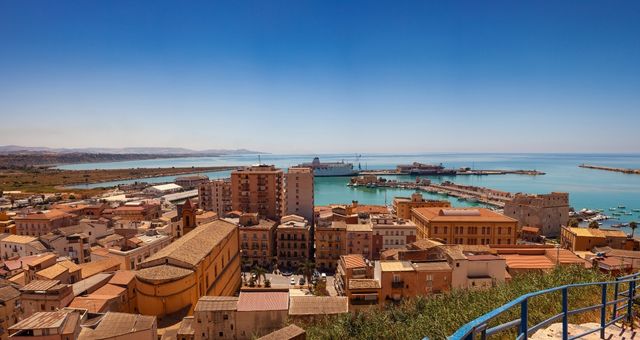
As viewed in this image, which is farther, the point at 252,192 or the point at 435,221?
→ the point at 252,192

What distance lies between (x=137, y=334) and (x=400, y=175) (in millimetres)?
103980

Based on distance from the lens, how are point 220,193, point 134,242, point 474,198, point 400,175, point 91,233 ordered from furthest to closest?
point 400,175
point 474,198
point 220,193
point 91,233
point 134,242

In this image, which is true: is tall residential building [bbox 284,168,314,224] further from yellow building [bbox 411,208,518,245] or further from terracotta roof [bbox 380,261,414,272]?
terracotta roof [bbox 380,261,414,272]

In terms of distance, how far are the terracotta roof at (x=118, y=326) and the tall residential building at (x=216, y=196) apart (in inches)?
1281

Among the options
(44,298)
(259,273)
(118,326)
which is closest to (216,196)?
(259,273)

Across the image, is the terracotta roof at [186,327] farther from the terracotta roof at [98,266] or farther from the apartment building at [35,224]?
the apartment building at [35,224]

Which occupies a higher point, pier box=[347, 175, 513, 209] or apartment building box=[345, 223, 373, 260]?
apartment building box=[345, 223, 373, 260]

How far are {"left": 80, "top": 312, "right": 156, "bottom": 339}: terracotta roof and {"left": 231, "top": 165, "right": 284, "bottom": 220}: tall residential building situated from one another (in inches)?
910

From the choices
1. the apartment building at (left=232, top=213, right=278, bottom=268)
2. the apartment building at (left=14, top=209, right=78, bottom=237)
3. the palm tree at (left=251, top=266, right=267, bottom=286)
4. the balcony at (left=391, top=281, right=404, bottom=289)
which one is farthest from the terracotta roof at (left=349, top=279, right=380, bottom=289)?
the apartment building at (left=14, top=209, right=78, bottom=237)

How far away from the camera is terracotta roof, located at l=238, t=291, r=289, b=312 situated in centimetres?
1334

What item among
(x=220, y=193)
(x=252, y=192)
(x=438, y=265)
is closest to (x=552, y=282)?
(x=438, y=265)

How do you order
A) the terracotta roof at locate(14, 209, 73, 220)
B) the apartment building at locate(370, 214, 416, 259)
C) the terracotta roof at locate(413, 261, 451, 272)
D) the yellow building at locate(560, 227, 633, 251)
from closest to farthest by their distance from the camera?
the terracotta roof at locate(413, 261, 451, 272) < the yellow building at locate(560, 227, 633, 251) < the apartment building at locate(370, 214, 416, 259) < the terracotta roof at locate(14, 209, 73, 220)

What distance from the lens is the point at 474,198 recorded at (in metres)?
61.7

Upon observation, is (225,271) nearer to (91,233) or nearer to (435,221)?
(91,233)
